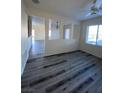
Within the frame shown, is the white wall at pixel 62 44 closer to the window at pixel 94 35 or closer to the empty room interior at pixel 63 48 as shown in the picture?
the empty room interior at pixel 63 48

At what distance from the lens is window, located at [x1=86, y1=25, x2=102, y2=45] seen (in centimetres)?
539

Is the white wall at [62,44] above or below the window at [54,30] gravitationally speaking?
below

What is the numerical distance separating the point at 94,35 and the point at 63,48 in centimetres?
224

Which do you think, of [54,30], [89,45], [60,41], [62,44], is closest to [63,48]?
[62,44]

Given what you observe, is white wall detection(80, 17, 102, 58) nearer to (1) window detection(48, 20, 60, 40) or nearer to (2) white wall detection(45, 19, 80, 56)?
(2) white wall detection(45, 19, 80, 56)

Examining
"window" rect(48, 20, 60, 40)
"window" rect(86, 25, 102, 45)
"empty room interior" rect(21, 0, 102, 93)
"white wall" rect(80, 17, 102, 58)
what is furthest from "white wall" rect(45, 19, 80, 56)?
"window" rect(86, 25, 102, 45)

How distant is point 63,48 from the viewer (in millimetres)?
5898

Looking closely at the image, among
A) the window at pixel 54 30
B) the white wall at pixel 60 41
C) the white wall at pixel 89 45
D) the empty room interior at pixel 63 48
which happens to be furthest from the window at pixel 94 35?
the window at pixel 54 30

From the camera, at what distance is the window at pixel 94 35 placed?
5394mm

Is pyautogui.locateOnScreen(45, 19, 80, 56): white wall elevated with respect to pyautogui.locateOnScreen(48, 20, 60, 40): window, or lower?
lower
